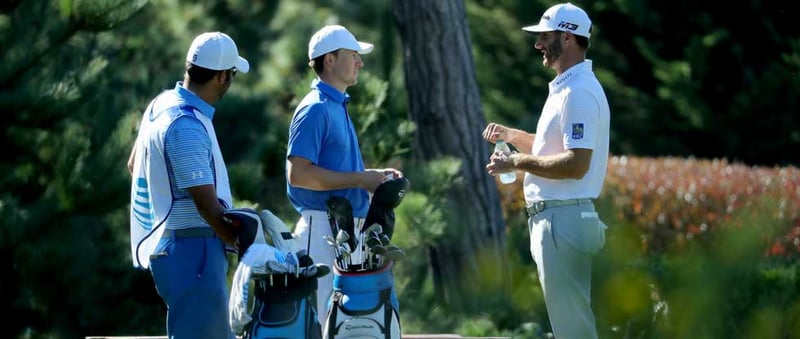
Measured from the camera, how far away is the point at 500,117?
1761 cm

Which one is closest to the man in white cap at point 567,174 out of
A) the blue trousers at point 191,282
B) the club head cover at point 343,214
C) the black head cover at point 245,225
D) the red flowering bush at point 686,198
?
the club head cover at point 343,214

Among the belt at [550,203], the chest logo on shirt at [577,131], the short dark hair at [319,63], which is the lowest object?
the belt at [550,203]

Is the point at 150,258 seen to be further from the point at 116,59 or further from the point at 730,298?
the point at 116,59

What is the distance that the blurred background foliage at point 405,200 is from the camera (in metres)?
6.95

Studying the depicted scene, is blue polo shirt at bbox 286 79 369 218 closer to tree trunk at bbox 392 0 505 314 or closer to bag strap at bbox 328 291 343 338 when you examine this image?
bag strap at bbox 328 291 343 338

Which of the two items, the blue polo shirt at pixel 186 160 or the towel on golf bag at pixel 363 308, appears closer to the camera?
the blue polo shirt at pixel 186 160

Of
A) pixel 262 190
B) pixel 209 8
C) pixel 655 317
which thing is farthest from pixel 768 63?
pixel 655 317

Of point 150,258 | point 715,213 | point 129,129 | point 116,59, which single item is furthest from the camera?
point 116,59

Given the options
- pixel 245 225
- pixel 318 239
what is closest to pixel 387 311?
pixel 318 239

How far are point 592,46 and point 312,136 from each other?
11.3 m

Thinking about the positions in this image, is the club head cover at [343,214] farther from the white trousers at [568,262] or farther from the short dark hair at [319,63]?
the white trousers at [568,262]

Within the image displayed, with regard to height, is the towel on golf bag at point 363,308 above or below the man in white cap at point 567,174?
below

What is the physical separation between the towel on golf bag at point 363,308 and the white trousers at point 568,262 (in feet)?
2.13

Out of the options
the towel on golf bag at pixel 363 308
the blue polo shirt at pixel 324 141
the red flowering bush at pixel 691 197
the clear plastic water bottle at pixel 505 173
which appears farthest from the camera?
the red flowering bush at pixel 691 197
